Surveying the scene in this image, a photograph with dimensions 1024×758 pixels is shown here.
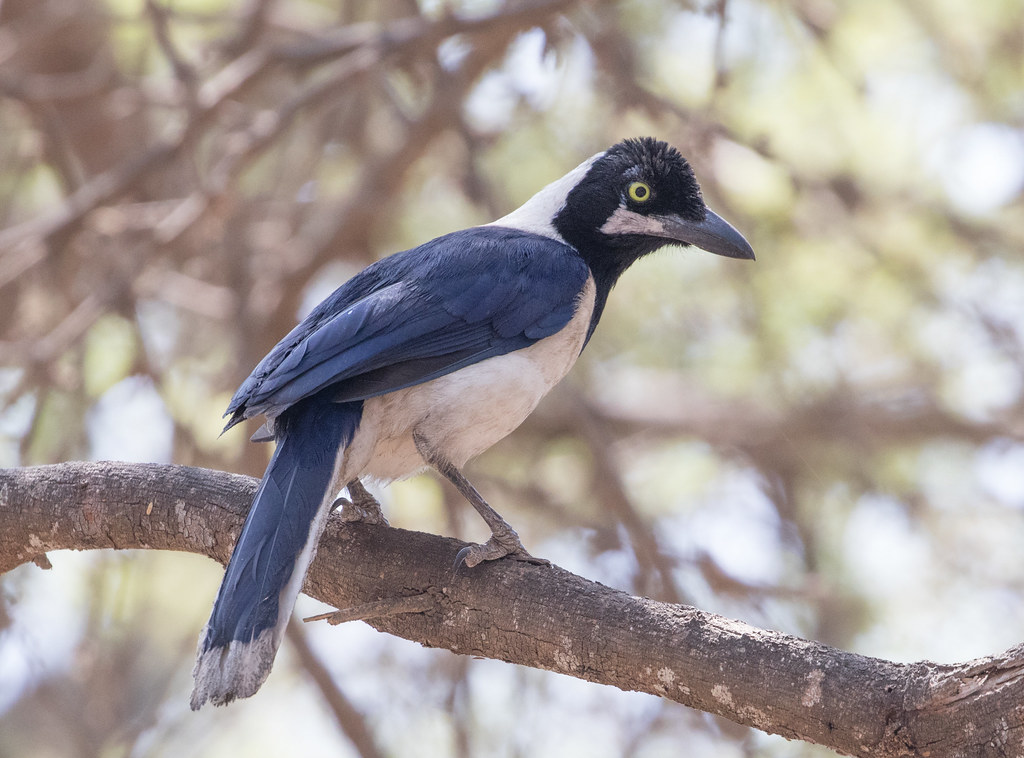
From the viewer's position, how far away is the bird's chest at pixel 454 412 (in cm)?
371

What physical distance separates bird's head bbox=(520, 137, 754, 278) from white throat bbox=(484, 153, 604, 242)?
65 mm

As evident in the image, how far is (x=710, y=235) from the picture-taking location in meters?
4.36

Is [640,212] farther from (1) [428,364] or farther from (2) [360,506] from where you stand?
(2) [360,506]

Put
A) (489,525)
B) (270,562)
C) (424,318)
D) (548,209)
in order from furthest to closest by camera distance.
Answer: (548,209)
(424,318)
(489,525)
(270,562)

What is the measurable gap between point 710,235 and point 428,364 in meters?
1.31

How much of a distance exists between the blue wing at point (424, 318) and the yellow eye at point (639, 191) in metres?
0.34

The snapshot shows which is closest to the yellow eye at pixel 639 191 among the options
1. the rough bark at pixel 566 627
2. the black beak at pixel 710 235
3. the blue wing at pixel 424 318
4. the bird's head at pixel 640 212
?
the bird's head at pixel 640 212

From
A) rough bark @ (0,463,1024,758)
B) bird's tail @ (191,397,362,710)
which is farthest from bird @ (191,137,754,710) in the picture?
rough bark @ (0,463,1024,758)

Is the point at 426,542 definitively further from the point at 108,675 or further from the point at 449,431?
the point at 108,675

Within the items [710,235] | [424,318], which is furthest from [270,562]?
[710,235]

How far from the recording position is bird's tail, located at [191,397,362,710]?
2811mm

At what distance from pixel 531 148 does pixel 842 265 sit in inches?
85.5

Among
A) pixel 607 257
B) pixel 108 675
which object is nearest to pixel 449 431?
pixel 607 257

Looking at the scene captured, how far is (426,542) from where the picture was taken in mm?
3504
